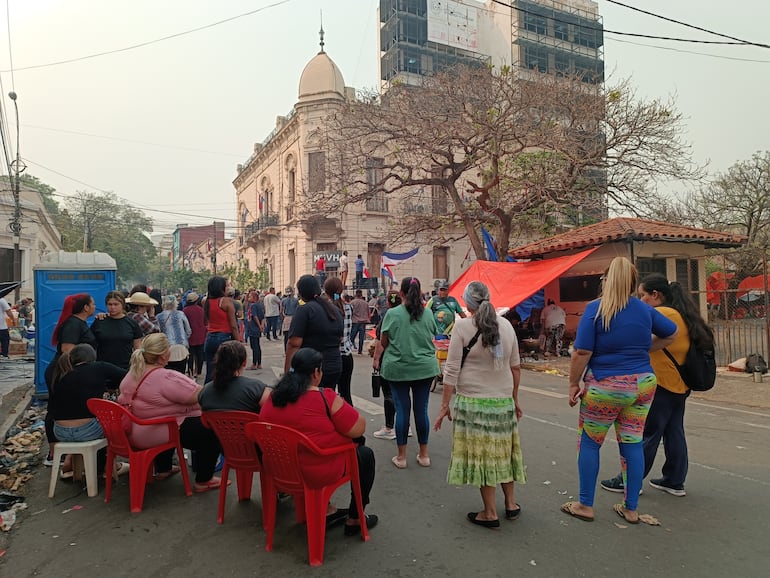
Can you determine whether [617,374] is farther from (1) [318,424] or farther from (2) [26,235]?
(2) [26,235]

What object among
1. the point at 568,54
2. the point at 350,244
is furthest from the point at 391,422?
the point at 568,54

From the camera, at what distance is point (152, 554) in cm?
328

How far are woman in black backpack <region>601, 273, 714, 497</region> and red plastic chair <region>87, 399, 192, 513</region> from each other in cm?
353

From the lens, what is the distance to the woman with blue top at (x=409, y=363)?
4.75 m

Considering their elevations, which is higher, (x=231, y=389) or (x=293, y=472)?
(x=231, y=389)

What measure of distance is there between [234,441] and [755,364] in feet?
32.7

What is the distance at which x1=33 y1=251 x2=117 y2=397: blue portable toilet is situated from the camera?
25.8 feet

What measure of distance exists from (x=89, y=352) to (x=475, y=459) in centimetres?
331

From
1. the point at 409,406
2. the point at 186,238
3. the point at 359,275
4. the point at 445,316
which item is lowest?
the point at 409,406

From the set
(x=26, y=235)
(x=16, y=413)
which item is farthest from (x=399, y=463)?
(x=26, y=235)

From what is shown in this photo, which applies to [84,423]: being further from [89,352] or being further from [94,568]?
[94,568]

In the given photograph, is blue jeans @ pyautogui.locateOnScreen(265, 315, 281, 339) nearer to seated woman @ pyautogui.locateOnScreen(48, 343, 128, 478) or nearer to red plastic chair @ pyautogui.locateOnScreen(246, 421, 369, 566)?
seated woman @ pyautogui.locateOnScreen(48, 343, 128, 478)

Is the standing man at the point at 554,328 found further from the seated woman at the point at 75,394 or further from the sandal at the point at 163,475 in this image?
the seated woman at the point at 75,394

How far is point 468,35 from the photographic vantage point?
4062 cm
